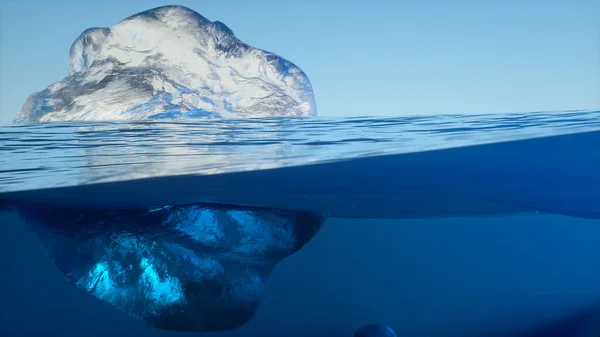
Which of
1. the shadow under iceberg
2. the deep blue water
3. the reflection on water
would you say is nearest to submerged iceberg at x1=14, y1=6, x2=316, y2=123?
the reflection on water

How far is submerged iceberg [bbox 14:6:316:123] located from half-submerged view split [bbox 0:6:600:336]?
12.0 feet

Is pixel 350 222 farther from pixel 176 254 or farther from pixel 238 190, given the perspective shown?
pixel 176 254

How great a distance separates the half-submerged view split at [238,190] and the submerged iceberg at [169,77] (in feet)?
12.0

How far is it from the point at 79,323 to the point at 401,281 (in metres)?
4.06

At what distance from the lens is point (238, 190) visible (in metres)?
7.37

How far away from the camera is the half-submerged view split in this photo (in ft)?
22.2

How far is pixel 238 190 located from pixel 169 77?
8.66 metres

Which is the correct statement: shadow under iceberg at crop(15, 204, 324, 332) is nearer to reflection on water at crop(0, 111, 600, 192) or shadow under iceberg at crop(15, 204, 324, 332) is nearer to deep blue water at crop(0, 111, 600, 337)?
deep blue water at crop(0, 111, 600, 337)

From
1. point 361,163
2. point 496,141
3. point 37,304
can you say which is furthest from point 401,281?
point 37,304

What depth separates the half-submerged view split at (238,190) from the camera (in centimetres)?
676

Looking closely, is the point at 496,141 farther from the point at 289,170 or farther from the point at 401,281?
the point at 289,170

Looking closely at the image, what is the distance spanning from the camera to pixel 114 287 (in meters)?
6.73

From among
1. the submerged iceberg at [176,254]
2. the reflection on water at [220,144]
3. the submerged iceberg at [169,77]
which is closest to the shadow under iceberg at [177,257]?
the submerged iceberg at [176,254]

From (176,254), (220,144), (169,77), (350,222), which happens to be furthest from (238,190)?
(169,77)
